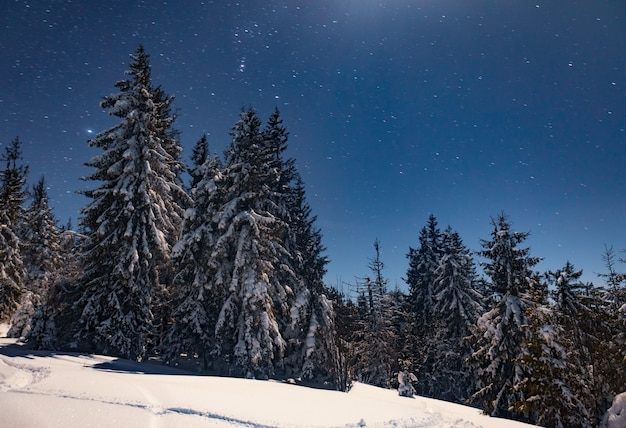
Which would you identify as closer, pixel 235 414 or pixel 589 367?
pixel 235 414

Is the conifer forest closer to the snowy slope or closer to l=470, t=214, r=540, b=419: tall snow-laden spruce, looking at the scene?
l=470, t=214, r=540, b=419: tall snow-laden spruce

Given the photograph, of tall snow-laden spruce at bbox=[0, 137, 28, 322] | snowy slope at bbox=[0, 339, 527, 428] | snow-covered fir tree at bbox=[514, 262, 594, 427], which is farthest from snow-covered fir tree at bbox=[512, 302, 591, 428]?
tall snow-laden spruce at bbox=[0, 137, 28, 322]

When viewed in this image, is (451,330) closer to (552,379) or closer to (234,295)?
(552,379)

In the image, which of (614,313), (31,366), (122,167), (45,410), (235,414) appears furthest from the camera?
(614,313)

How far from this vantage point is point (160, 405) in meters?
A: 6.94

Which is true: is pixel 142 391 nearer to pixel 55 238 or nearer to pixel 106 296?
pixel 106 296

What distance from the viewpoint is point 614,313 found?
61.2 ft

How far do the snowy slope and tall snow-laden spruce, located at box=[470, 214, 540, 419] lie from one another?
29.4ft

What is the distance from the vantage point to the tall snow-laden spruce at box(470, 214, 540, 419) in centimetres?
1688

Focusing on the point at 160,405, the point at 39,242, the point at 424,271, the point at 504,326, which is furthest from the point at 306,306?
the point at 39,242

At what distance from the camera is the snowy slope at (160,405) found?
234 inches

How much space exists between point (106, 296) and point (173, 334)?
15.0 ft

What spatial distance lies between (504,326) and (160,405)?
57.1 ft

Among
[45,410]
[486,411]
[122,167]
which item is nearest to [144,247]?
[122,167]
